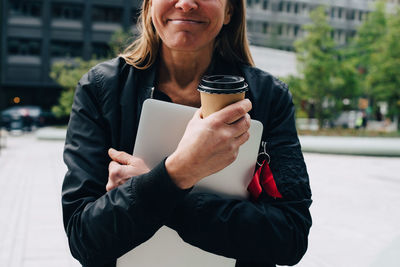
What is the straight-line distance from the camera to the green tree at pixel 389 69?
2762 centimetres

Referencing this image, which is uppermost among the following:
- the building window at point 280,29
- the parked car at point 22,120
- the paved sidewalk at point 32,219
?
the building window at point 280,29

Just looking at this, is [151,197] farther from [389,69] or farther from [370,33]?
[370,33]

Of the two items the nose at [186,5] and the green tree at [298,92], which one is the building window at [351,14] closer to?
the green tree at [298,92]

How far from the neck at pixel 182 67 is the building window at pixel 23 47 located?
141 ft

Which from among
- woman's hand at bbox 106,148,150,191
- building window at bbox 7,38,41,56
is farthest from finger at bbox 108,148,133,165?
building window at bbox 7,38,41,56

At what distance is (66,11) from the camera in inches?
1636

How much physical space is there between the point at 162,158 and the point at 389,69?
29.5 metres

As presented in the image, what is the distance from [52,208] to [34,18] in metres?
38.7

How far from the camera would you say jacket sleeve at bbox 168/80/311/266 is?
3.75 ft

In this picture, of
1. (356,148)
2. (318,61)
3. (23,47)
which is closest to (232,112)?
(356,148)

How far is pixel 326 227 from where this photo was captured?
590 cm

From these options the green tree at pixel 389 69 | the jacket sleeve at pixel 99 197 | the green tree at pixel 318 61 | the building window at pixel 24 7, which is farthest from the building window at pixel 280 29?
the jacket sleeve at pixel 99 197

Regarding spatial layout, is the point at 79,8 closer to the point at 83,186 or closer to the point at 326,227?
the point at 326,227

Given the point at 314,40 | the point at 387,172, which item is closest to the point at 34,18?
the point at 314,40
